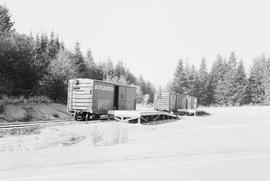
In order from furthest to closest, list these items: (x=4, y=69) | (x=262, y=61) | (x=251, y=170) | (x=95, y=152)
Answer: (x=262, y=61) → (x=4, y=69) → (x=95, y=152) → (x=251, y=170)

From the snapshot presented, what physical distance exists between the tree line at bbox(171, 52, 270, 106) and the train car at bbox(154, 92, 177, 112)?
119 feet

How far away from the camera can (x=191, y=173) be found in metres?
6.43

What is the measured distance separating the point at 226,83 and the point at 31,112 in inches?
2165

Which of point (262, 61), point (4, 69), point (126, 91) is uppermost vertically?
point (262, 61)

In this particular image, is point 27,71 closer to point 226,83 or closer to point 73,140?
point 73,140

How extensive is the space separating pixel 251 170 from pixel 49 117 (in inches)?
865

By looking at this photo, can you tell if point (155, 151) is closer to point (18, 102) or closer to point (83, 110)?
point (83, 110)

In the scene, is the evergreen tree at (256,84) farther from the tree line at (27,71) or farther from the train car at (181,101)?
the tree line at (27,71)

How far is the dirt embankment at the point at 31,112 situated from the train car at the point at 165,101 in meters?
11.7

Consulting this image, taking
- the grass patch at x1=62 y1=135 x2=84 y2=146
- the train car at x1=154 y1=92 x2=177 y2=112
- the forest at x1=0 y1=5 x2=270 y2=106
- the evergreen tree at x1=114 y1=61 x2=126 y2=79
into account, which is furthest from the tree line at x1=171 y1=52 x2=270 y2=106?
the grass patch at x1=62 y1=135 x2=84 y2=146

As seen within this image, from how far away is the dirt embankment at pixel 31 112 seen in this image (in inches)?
905

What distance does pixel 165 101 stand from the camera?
33875 millimetres

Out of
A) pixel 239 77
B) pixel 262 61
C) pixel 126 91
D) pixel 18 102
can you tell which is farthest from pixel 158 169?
pixel 262 61

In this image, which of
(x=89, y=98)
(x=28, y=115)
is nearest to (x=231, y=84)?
(x=89, y=98)
